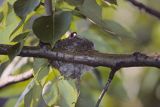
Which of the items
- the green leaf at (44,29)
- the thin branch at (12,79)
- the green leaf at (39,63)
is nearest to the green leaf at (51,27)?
the green leaf at (44,29)

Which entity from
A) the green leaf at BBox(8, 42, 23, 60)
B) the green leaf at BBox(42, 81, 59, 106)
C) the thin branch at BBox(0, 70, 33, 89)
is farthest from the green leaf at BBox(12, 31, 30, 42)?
the thin branch at BBox(0, 70, 33, 89)

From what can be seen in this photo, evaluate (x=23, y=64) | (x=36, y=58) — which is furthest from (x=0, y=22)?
(x=23, y=64)

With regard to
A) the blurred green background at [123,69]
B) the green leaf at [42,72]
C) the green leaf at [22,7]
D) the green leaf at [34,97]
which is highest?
the green leaf at [22,7]

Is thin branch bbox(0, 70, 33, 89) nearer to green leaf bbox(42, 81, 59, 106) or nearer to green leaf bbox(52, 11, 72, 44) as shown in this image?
green leaf bbox(42, 81, 59, 106)

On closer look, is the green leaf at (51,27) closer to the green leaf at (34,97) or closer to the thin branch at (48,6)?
the thin branch at (48,6)

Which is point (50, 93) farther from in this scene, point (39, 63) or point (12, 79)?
point (12, 79)

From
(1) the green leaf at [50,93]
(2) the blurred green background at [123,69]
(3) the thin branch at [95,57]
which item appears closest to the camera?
(3) the thin branch at [95,57]

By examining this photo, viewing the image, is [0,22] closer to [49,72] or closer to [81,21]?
[49,72]
